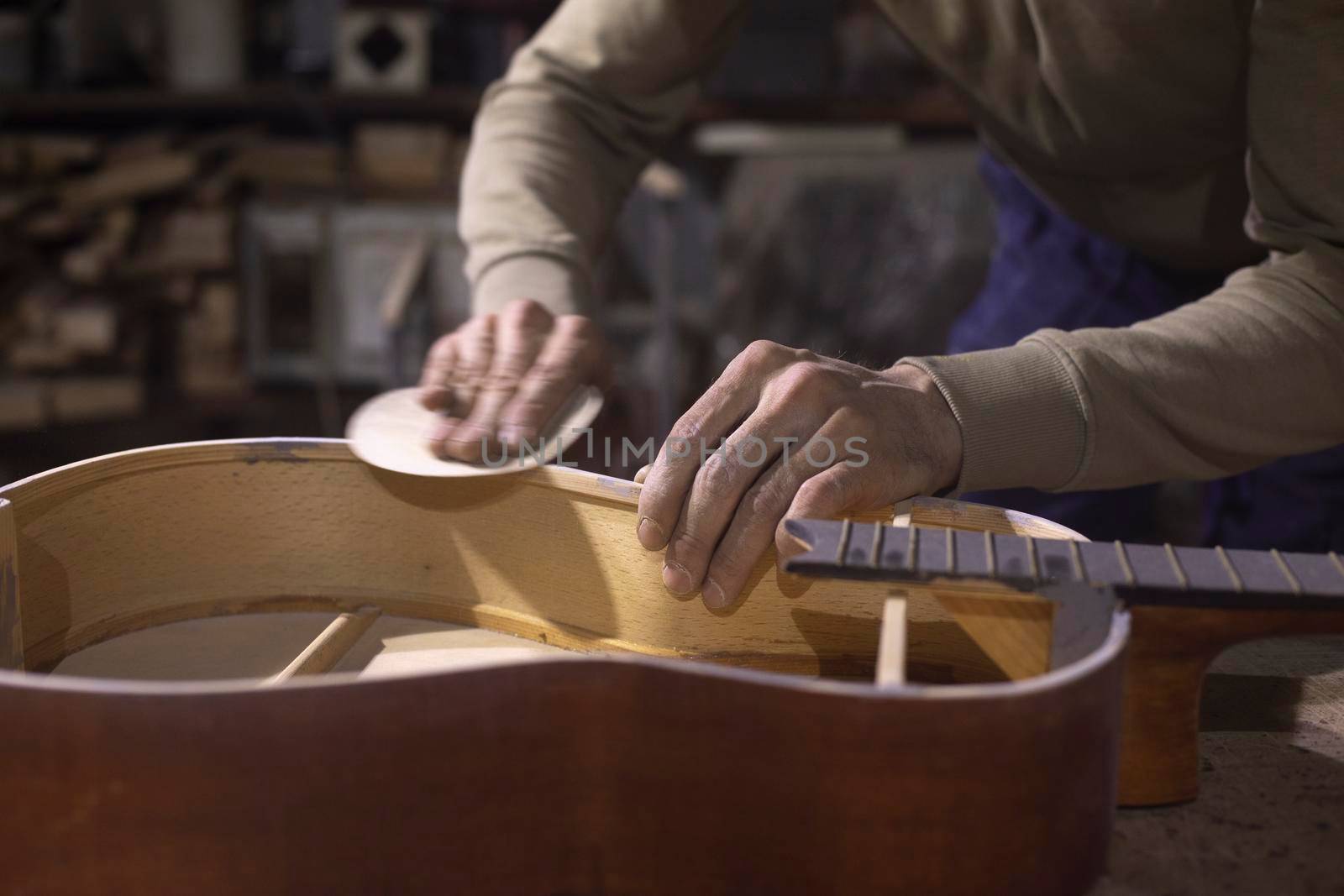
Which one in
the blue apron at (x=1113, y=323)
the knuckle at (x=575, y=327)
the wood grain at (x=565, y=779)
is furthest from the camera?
the blue apron at (x=1113, y=323)

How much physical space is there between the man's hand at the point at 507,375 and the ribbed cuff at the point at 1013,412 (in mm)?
331

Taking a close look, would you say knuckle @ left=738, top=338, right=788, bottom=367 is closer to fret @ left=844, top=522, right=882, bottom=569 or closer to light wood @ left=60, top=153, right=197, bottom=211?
fret @ left=844, top=522, right=882, bottom=569

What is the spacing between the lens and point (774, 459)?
30.1 inches

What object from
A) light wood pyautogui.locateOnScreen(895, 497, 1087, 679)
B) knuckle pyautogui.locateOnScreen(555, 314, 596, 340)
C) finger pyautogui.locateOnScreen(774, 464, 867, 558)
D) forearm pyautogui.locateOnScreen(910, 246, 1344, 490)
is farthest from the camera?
knuckle pyautogui.locateOnScreen(555, 314, 596, 340)

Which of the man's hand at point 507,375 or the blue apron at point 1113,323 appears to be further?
the blue apron at point 1113,323

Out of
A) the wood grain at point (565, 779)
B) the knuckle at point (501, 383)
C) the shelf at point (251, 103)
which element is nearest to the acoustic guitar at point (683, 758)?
the wood grain at point (565, 779)

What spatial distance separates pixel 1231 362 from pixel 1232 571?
1.14 ft

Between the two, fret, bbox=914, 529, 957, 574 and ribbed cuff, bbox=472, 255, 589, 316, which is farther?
ribbed cuff, bbox=472, 255, 589, 316

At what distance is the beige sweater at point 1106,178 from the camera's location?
85 cm

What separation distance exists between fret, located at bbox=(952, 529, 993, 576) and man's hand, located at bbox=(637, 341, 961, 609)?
11cm

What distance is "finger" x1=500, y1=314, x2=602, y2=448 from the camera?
37.1 inches

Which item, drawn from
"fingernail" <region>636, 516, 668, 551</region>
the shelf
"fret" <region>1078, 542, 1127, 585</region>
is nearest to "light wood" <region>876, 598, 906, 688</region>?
"fret" <region>1078, 542, 1127, 585</region>

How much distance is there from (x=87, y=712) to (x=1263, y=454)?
92 cm

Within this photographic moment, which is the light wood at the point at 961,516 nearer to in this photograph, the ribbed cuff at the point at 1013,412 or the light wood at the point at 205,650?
the ribbed cuff at the point at 1013,412
